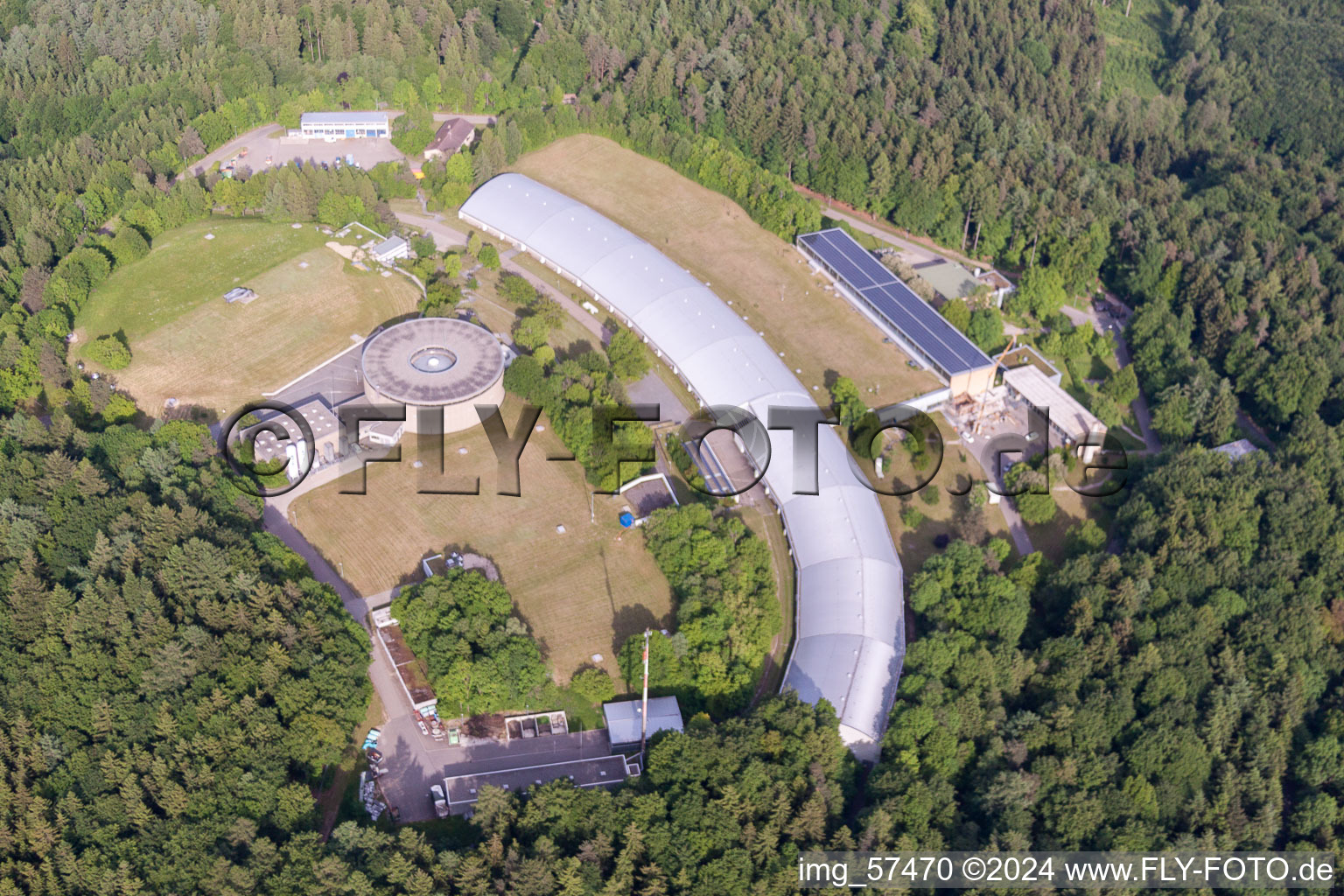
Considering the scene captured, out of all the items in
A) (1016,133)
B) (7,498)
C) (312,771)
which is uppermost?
(1016,133)

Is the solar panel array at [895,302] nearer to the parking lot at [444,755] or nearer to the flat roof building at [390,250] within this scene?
the flat roof building at [390,250]

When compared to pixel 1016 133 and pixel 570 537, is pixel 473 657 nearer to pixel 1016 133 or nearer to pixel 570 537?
pixel 570 537

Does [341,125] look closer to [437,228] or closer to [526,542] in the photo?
[437,228]

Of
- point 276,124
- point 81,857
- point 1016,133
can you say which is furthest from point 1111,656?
point 276,124

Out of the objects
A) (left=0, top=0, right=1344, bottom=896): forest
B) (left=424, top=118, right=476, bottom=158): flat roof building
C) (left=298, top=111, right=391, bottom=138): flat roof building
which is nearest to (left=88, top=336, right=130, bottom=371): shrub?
(left=0, top=0, right=1344, bottom=896): forest

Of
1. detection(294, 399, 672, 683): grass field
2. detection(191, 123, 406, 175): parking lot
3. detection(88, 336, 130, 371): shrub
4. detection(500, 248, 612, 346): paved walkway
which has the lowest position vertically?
detection(294, 399, 672, 683): grass field

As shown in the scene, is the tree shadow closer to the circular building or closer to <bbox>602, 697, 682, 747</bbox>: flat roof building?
<bbox>602, 697, 682, 747</bbox>: flat roof building
